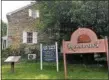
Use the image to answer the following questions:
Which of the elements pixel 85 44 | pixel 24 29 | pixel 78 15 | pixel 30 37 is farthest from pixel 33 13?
pixel 85 44

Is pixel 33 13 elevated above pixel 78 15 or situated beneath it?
elevated above

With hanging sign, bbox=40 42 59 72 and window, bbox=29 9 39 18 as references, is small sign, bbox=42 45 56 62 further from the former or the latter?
window, bbox=29 9 39 18

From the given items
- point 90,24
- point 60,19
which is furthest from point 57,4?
point 90,24

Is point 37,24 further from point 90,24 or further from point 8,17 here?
point 90,24

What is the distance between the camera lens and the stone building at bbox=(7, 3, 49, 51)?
21.9 m

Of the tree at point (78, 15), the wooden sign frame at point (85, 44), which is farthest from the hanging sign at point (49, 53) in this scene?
the wooden sign frame at point (85, 44)

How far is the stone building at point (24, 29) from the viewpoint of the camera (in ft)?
71.9

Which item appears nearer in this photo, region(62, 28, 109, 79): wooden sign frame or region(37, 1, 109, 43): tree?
region(62, 28, 109, 79): wooden sign frame

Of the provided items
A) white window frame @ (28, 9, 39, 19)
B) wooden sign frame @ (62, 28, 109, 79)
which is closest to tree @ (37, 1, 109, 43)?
wooden sign frame @ (62, 28, 109, 79)

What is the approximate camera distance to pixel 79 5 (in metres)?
14.8

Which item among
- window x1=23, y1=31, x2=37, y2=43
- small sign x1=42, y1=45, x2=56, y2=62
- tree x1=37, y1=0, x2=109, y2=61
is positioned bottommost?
small sign x1=42, y1=45, x2=56, y2=62

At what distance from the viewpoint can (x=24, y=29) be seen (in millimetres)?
22062

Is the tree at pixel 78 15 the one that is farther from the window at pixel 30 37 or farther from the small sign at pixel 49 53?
the window at pixel 30 37

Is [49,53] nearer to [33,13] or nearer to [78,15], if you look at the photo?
[78,15]
